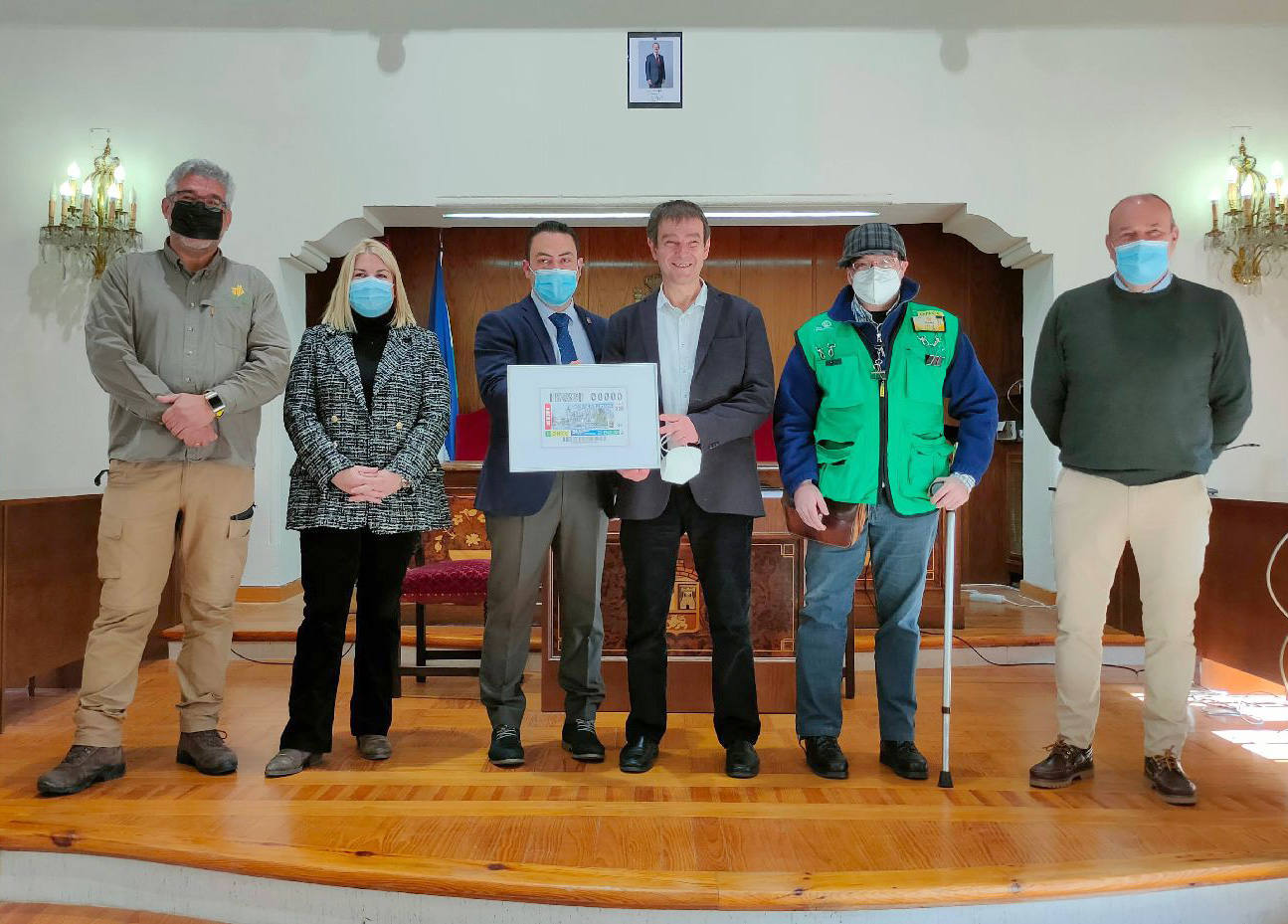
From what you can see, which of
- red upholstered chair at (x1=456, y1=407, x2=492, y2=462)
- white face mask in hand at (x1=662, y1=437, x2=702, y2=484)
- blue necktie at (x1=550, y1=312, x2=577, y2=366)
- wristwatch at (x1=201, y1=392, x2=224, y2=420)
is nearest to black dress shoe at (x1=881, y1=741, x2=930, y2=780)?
white face mask in hand at (x1=662, y1=437, x2=702, y2=484)

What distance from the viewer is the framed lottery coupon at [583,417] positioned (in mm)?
2486

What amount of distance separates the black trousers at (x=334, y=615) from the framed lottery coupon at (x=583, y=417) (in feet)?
1.67

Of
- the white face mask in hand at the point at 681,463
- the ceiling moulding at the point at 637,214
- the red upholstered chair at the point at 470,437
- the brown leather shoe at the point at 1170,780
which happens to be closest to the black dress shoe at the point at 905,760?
the brown leather shoe at the point at 1170,780

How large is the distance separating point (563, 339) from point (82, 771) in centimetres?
172

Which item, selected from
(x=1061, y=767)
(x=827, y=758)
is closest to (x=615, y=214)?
(x=827, y=758)

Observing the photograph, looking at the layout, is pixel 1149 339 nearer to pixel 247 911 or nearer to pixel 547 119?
pixel 247 911

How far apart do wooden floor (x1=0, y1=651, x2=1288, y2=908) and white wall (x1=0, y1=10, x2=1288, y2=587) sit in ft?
10.3

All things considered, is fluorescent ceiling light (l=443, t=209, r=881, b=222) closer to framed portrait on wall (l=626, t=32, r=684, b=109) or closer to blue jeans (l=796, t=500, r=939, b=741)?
framed portrait on wall (l=626, t=32, r=684, b=109)

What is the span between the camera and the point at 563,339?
2.76 meters

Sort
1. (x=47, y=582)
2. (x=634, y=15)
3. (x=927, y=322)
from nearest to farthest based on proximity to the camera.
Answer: (x=927, y=322)
(x=47, y=582)
(x=634, y=15)

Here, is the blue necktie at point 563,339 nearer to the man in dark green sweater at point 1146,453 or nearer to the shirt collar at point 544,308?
the shirt collar at point 544,308

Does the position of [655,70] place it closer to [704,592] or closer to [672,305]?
[672,305]

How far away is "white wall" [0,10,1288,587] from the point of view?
525 cm

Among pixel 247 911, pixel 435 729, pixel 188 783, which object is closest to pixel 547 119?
pixel 435 729
